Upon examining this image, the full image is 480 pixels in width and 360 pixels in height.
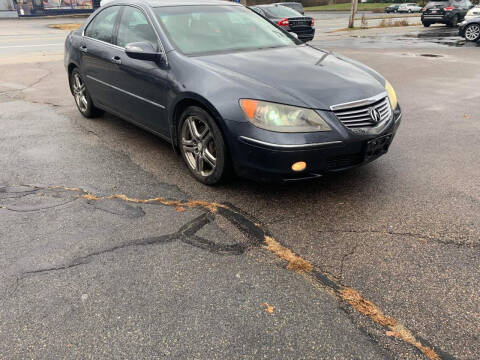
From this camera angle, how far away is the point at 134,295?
2.37 metres

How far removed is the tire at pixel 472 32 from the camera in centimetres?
1495

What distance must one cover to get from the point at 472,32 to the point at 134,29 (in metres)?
15.3

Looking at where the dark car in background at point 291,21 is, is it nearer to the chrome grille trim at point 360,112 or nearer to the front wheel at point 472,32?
the front wheel at point 472,32

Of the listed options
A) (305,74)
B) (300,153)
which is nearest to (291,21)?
(305,74)

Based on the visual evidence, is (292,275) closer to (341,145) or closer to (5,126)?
(341,145)

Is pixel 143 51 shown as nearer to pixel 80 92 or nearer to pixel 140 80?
pixel 140 80

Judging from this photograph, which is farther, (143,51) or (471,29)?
(471,29)

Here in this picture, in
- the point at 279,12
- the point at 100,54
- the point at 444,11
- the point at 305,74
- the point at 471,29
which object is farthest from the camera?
the point at 444,11

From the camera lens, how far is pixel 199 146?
363 centimetres

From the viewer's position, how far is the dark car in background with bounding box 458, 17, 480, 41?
14.9m

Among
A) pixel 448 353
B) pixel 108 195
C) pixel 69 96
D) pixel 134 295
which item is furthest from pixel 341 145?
pixel 69 96

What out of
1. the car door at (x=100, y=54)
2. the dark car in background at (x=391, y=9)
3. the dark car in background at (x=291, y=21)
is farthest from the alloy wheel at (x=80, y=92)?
the dark car in background at (x=391, y=9)

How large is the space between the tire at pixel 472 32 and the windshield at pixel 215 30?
13.7m

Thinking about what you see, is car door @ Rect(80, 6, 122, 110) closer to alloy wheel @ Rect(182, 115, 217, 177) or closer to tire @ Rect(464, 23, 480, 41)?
alloy wheel @ Rect(182, 115, 217, 177)
